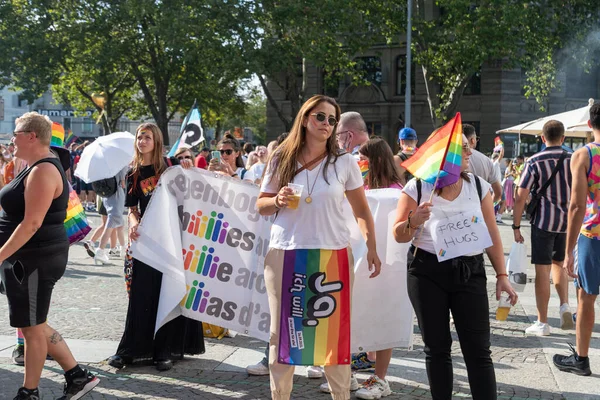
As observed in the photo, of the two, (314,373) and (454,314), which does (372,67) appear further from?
(454,314)

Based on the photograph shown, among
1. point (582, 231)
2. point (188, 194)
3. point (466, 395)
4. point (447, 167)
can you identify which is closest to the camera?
point (447, 167)

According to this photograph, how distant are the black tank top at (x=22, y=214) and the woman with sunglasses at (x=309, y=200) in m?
1.31

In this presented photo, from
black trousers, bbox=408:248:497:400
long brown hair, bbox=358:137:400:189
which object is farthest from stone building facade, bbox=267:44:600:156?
black trousers, bbox=408:248:497:400

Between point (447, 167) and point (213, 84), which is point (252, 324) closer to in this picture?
point (447, 167)

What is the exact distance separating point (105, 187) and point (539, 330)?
6074 mm

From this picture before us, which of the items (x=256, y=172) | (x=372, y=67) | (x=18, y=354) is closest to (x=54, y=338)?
(x=18, y=354)

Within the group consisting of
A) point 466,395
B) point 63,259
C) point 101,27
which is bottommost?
point 466,395

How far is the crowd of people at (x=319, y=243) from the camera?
171 inches

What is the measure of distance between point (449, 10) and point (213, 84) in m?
10.8

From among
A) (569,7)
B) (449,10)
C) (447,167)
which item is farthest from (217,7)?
(447,167)

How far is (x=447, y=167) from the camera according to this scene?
4.26 metres

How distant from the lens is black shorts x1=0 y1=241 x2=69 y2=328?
189 inches

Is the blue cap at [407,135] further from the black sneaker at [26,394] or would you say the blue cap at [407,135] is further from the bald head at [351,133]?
the black sneaker at [26,394]

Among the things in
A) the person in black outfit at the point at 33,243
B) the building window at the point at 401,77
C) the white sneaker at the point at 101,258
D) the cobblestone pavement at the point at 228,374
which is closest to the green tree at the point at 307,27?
the building window at the point at 401,77
